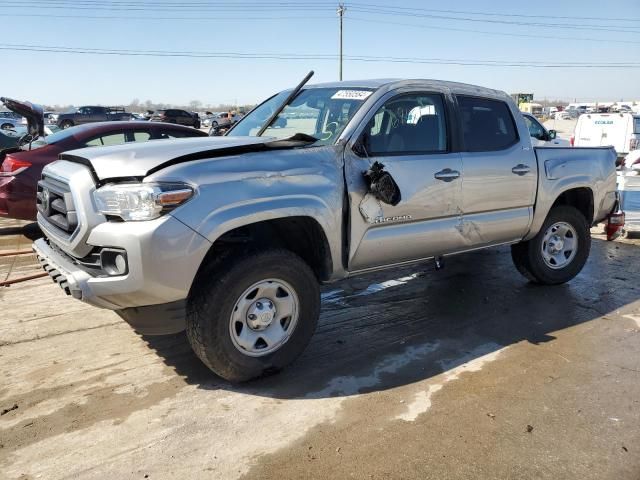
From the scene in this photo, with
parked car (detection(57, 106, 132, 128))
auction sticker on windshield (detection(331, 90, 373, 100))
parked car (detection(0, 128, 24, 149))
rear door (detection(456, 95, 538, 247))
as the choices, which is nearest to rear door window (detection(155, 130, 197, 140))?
auction sticker on windshield (detection(331, 90, 373, 100))

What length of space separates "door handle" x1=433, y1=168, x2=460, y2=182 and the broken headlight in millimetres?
2043

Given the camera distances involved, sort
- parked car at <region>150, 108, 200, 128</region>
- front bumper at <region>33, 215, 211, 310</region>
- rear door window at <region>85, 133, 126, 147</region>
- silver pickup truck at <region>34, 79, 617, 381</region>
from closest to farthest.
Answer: front bumper at <region>33, 215, 211, 310</region> < silver pickup truck at <region>34, 79, 617, 381</region> < rear door window at <region>85, 133, 126, 147</region> < parked car at <region>150, 108, 200, 128</region>

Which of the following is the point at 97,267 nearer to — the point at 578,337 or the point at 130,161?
the point at 130,161

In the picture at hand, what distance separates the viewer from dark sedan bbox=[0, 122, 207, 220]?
6770 millimetres

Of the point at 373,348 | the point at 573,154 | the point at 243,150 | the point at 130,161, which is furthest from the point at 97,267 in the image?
the point at 573,154

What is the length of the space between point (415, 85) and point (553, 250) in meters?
2.52

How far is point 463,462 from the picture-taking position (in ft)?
9.05

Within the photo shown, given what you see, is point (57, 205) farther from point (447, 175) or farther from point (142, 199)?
point (447, 175)

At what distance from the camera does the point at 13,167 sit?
22.5ft

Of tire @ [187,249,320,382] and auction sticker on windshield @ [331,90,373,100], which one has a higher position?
auction sticker on windshield @ [331,90,373,100]

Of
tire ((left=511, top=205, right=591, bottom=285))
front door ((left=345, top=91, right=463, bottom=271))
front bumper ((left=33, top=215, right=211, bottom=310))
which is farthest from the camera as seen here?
tire ((left=511, top=205, right=591, bottom=285))

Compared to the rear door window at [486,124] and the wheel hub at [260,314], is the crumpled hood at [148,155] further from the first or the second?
the rear door window at [486,124]

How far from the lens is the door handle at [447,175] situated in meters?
4.22

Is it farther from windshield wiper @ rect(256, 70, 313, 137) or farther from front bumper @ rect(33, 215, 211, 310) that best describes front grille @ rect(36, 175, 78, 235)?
windshield wiper @ rect(256, 70, 313, 137)
